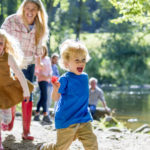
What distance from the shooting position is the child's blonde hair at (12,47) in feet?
13.9

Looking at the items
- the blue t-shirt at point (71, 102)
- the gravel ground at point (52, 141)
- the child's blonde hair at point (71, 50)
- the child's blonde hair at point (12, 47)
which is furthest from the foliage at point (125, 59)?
the blue t-shirt at point (71, 102)

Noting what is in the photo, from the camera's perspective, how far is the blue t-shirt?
145 inches

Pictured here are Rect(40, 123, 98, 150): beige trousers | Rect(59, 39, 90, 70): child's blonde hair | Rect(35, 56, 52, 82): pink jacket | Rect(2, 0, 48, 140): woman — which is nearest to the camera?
Rect(40, 123, 98, 150): beige trousers

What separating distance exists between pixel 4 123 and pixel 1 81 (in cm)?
80

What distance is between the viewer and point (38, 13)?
16.1 ft

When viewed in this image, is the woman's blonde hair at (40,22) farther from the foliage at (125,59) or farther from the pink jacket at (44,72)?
the foliage at (125,59)

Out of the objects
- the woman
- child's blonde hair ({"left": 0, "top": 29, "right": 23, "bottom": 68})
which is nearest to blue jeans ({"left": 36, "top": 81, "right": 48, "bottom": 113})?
the woman

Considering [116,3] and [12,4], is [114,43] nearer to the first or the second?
[12,4]

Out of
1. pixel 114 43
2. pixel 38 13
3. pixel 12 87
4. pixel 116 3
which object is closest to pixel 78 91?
pixel 12 87

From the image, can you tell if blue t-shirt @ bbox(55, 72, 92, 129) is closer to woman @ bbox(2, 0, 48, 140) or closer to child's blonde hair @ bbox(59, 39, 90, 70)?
child's blonde hair @ bbox(59, 39, 90, 70)

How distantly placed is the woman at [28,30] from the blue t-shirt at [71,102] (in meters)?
1.20

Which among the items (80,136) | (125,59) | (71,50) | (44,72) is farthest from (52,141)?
(125,59)

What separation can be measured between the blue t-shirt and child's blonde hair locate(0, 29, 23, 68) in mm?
916

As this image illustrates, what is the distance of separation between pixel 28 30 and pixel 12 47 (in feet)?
2.12
